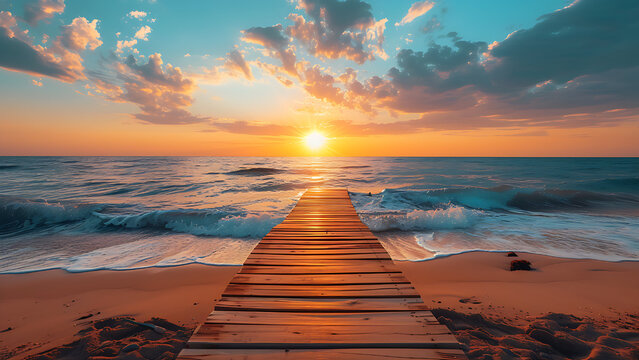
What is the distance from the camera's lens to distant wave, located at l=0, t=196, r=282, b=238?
9.77 m

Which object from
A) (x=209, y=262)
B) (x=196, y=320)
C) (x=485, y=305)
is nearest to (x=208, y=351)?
(x=196, y=320)

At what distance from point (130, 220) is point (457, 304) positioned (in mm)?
13815

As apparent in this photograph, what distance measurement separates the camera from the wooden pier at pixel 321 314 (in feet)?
6.61

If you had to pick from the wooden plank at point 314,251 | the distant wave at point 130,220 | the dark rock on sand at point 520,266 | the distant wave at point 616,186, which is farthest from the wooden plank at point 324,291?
the distant wave at point 616,186

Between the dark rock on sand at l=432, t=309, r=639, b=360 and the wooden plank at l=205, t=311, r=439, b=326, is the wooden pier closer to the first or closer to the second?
the wooden plank at l=205, t=311, r=439, b=326

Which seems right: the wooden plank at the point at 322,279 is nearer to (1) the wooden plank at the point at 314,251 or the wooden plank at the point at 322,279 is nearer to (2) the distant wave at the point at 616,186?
(1) the wooden plank at the point at 314,251

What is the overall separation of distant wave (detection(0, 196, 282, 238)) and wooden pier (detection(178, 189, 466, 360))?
596 centimetres

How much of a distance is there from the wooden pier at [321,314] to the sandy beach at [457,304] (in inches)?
54.8

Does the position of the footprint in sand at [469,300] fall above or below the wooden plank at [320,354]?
below

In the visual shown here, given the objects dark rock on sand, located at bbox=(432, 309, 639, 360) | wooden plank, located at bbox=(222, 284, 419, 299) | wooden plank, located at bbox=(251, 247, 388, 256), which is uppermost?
wooden plank, located at bbox=(222, 284, 419, 299)

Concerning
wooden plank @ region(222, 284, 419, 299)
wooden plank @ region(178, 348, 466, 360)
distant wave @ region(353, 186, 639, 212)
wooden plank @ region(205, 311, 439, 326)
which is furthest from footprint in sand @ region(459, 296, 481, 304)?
distant wave @ region(353, 186, 639, 212)

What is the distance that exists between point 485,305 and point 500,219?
1024cm

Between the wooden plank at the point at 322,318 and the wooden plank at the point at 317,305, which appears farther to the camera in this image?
the wooden plank at the point at 317,305

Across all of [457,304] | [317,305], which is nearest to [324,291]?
[317,305]
